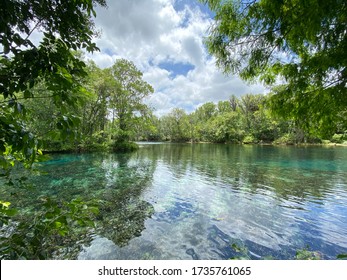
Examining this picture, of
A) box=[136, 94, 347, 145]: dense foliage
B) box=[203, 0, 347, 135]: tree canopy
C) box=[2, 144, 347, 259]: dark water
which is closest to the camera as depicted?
box=[203, 0, 347, 135]: tree canopy

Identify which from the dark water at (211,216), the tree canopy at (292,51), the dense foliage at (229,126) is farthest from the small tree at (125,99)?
the tree canopy at (292,51)

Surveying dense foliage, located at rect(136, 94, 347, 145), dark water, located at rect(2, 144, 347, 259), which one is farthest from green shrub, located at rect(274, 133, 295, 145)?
dark water, located at rect(2, 144, 347, 259)

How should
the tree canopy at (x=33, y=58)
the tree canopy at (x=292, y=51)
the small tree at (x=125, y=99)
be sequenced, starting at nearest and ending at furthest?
the tree canopy at (x=33, y=58) < the tree canopy at (x=292, y=51) < the small tree at (x=125, y=99)

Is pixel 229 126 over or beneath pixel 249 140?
over

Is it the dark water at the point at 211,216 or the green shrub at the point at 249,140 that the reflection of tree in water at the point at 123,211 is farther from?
the green shrub at the point at 249,140

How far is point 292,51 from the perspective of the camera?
134 inches

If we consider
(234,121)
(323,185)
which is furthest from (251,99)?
(323,185)

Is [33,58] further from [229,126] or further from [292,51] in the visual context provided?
[229,126]

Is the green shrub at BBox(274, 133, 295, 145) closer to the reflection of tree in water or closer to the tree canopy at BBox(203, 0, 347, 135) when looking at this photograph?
the reflection of tree in water

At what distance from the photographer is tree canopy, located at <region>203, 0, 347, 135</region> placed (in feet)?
9.21

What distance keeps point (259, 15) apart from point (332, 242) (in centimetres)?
566

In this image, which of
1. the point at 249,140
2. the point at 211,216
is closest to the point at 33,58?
the point at 211,216

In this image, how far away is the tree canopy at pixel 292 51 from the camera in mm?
2809

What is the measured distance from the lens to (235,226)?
555cm
